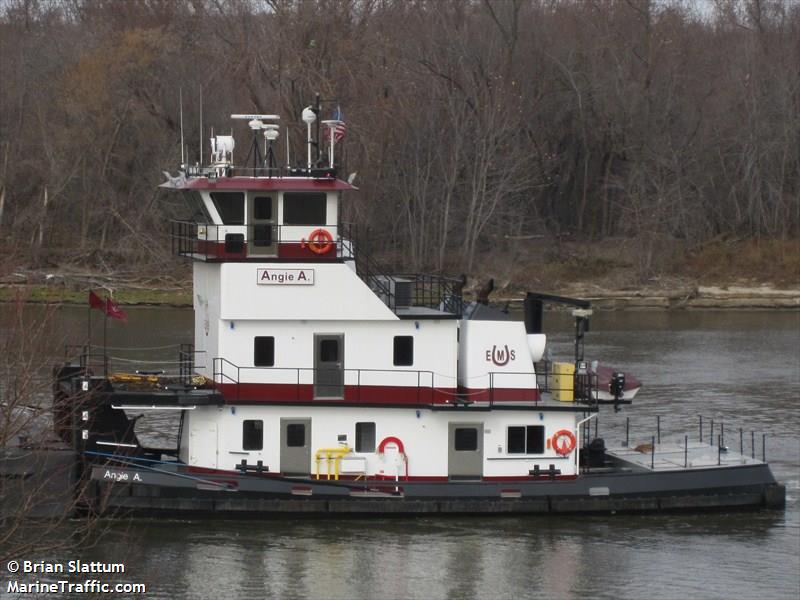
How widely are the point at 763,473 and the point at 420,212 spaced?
37080 mm

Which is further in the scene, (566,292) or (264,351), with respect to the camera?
(566,292)

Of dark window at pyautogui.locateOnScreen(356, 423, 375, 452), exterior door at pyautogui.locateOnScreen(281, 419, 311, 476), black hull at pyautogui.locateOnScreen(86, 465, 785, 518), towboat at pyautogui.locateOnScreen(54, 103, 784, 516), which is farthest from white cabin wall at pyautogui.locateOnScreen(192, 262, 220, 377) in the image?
dark window at pyautogui.locateOnScreen(356, 423, 375, 452)

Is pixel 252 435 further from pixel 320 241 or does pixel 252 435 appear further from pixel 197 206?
pixel 197 206

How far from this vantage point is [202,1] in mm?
74000

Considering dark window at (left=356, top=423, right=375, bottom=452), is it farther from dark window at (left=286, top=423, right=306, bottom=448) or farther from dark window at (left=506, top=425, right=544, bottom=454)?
dark window at (left=506, top=425, right=544, bottom=454)

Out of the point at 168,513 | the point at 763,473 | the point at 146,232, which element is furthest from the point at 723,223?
the point at 168,513

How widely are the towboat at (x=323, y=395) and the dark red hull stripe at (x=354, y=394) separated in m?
0.02

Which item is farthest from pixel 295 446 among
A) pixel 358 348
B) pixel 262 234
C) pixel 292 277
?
pixel 262 234

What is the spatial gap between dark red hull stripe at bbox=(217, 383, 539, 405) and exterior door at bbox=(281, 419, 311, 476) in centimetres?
43

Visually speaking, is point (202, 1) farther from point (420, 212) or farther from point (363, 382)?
point (363, 382)

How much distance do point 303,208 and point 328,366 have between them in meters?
2.66

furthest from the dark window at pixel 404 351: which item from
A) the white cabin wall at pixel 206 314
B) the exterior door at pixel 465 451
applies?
the white cabin wall at pixel 206 314

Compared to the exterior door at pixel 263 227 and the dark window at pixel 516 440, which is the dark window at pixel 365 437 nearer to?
the dark window at pixel 516 440

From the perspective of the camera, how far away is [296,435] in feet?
84.2
